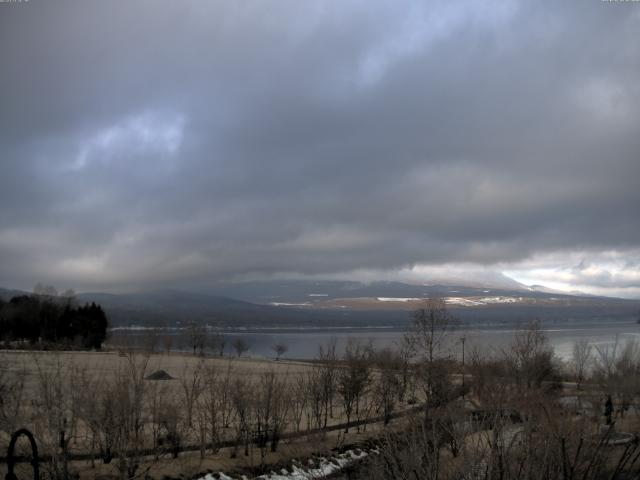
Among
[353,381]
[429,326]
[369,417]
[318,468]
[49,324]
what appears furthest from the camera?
[49,324]

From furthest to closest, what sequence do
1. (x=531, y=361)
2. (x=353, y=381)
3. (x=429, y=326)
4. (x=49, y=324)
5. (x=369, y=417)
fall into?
(x=49, y=324), (x=531, y=361), (x=429, y=326), (x=353, y=381), (x=369, y=417)

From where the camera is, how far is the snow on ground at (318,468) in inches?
1013

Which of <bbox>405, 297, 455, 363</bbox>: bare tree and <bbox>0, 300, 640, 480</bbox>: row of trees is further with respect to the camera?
<bbox>405, 297, 455, 363</bbox>: bare tree

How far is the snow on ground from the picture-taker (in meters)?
25.7

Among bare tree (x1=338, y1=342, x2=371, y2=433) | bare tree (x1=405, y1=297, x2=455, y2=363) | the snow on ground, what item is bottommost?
the snow on ground

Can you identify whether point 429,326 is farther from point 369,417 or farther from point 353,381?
point 369,417

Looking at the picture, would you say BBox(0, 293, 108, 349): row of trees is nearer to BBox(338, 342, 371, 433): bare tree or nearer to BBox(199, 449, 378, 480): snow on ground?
BBox(338, 342, 371, 433): bare tree

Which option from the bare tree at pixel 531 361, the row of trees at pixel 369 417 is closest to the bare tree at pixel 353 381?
the row of trees at pixel 369 417

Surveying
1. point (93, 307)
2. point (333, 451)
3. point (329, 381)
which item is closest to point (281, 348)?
point (93, 307)

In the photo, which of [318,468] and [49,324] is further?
[49,324]

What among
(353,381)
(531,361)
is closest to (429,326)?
(353,381)

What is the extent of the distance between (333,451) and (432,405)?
36.7 feet

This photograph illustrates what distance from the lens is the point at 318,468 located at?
28.4m

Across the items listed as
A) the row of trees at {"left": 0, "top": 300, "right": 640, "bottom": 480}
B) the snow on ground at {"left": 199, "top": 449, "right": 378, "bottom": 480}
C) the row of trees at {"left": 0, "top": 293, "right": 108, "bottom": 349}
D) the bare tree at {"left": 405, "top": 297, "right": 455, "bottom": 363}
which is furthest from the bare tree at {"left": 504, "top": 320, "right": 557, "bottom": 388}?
the row of trees at {"left": 0, "top": 293, "right": 108, "bottom": 349}
